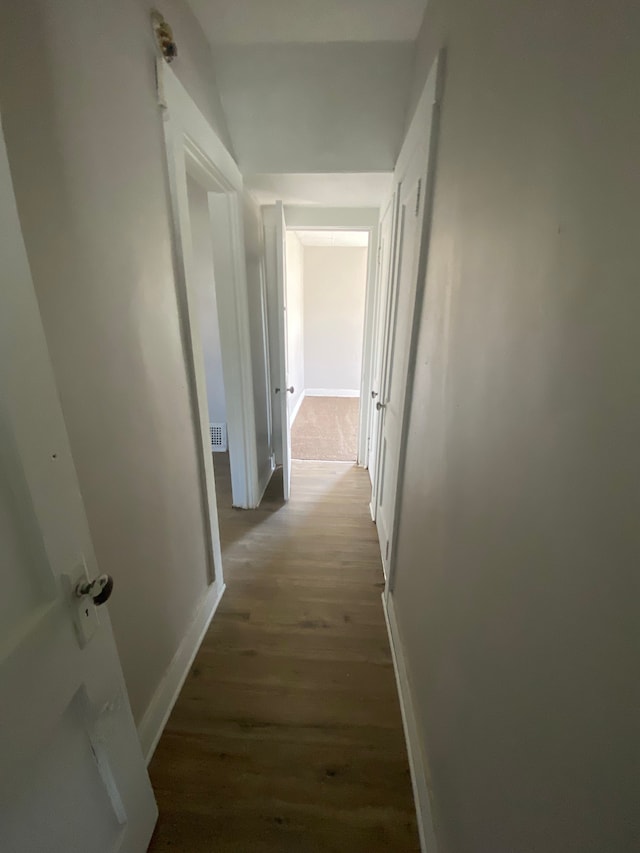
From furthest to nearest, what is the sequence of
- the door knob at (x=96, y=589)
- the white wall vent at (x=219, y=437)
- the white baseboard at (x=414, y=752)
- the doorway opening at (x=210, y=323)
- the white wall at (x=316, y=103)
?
the white wall vent at (x=219, y=437) → the doorway opening at (x=210, y=323) → the white wall at (x=316, y=103) → the white baseboard at (x=414, y=752) → the door knob at (x=96, y=589)

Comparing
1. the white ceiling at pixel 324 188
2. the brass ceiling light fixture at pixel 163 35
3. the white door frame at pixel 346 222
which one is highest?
the brass ceiling light fixture at pixel 163 35

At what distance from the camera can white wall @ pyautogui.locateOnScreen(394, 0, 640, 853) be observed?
1.28 feet

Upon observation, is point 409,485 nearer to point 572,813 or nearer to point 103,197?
point 572,813

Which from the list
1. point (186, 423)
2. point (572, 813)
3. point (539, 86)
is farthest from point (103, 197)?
point (572, 813)

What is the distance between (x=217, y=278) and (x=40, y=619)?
1.97 meters

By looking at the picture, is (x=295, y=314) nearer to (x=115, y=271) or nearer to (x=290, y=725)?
(x=115, y=271)

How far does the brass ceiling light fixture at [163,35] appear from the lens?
43.3 inches

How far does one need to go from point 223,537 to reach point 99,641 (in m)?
1.66

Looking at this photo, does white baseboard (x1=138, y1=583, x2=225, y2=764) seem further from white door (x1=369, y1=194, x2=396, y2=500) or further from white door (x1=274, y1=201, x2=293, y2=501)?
white door (x1=369, y1=194, x2=396, y2=500)

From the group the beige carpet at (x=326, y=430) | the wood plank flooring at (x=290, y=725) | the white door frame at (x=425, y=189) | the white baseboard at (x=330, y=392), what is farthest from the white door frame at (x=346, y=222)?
the white baseboard at (x=330, y=392)

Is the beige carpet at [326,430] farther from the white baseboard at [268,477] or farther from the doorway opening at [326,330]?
the white baseboard at [268,477]

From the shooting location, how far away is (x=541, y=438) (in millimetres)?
541

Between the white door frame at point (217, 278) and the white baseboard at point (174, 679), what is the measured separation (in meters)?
0.18

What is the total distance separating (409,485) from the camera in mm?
1468
